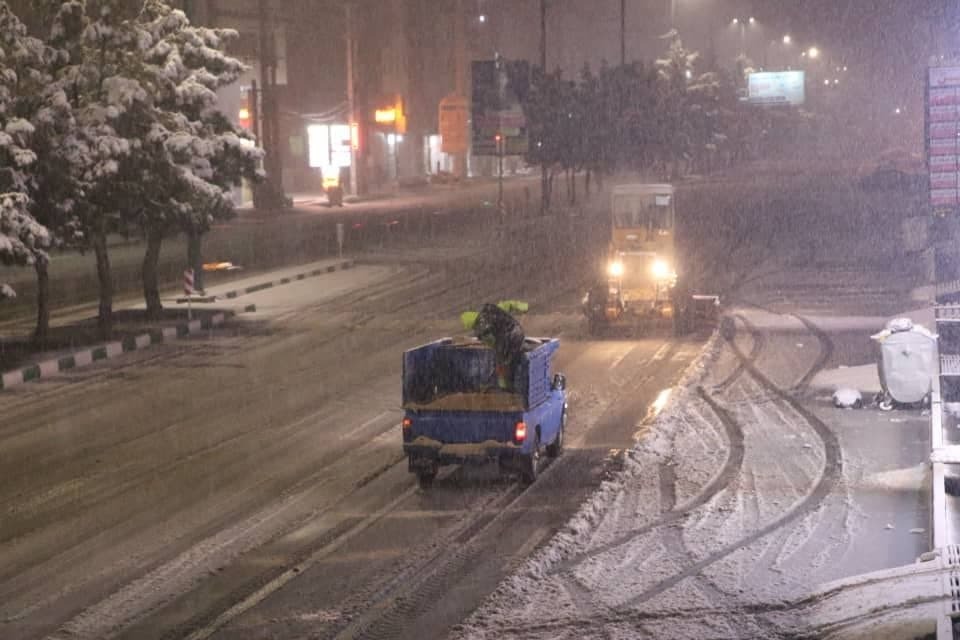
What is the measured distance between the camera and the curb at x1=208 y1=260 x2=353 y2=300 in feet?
103

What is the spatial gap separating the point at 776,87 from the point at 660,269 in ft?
231

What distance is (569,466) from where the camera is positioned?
14766 mm

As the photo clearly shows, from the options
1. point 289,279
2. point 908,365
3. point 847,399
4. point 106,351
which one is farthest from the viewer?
point 289,279

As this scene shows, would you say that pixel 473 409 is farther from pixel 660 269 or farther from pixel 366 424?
pixel 660 269

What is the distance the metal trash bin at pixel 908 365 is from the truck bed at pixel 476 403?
574cm

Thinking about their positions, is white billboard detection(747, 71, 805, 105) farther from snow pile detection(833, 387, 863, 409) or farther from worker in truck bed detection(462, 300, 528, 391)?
worker in truck bed detection(462, 300, 528, 391)

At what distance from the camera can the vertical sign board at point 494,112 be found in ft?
189

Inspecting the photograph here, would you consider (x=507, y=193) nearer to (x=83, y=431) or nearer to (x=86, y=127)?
(x=86, y=127)

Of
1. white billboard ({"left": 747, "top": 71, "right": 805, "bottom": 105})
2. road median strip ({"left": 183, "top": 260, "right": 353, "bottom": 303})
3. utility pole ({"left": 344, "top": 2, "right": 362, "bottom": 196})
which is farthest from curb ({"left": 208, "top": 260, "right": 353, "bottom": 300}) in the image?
white billboard ({"left": 747, "top": 71, "right": 805, "bottom": 105})

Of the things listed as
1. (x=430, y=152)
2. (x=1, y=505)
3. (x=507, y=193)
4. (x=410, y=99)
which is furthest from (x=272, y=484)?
(x=430, y=152)

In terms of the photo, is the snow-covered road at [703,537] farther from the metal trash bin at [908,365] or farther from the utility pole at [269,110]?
the utility pole at [269,110]

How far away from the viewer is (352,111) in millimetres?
75750

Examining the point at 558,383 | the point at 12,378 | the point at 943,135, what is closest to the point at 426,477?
the point at 558,383

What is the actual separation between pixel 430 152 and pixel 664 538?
331 feet
